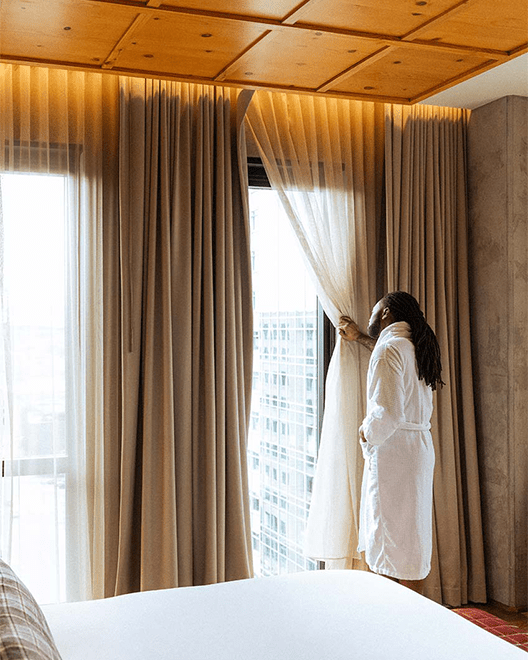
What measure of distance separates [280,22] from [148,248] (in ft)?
4.23

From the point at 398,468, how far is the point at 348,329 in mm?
825

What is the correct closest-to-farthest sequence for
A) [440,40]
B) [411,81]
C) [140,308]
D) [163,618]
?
[163,618] < [440,40] < [411,81] < [140,308]

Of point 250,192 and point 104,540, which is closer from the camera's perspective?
point 104,540

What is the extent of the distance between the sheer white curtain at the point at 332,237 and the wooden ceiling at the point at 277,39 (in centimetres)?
51

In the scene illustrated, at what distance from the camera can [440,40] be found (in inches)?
112

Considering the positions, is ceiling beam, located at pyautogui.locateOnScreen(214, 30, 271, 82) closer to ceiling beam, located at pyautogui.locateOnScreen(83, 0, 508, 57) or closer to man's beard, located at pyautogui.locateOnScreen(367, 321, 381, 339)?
ceiling beam, located at pyautogui.locateOnScreen(83, 0, 508, 57)

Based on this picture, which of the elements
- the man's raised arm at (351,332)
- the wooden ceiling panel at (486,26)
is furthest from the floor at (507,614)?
the wooden ceiling panel at (486,26)

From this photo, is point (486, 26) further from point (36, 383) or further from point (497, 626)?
point (497, 626)

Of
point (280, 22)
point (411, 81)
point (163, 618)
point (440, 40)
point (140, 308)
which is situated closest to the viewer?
point (163, 618)

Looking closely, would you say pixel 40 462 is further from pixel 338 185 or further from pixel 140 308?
pixel 338 185

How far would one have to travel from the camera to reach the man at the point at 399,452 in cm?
333

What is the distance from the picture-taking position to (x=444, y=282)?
420 cm

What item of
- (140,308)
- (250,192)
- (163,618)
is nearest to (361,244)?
(250,192)

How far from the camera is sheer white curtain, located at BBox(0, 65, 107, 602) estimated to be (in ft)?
11.2
